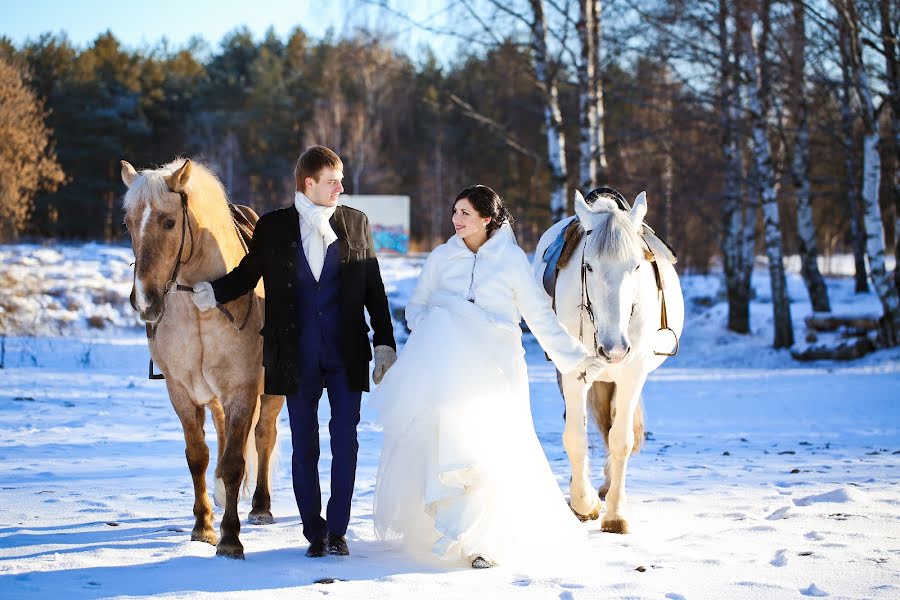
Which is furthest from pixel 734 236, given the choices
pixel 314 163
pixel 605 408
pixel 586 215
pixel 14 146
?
pixel 14 146

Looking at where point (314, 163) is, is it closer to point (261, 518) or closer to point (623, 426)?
point (261, 518)

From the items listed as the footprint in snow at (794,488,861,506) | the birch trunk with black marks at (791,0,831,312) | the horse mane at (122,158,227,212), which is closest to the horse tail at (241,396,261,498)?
the horse mane at (122,158,227,212)

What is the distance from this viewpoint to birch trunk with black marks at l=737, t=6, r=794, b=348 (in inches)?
617

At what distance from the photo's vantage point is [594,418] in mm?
6766

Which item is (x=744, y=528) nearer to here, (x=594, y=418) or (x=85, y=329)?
(x=594, y=418)

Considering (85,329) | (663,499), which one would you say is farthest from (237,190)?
(663,499)

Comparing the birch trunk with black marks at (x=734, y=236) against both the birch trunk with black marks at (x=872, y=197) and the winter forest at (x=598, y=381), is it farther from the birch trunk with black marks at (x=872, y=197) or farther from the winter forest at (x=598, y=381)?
the birch trunk with black marks at (x=872, y=197)

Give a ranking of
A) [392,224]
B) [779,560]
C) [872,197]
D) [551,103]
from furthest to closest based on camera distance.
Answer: [392,224] → [551,103] → [872,197] → [779,560]

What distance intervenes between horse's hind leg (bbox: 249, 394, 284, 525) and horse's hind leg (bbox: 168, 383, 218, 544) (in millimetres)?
530

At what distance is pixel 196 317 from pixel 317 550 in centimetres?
133

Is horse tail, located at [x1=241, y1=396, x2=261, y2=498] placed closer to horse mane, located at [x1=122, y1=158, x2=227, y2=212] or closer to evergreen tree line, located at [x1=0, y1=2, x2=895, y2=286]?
horse mane, located at [x1=122, y1=158, x2=227, y2=212]

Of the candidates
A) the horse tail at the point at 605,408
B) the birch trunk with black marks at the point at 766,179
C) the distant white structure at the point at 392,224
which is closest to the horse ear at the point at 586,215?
the horse tail at the point at 605,408

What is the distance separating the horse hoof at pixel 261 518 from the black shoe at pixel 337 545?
0.95 m

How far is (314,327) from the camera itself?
4781 millimetres
